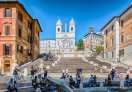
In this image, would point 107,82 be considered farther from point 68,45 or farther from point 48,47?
point 48,47

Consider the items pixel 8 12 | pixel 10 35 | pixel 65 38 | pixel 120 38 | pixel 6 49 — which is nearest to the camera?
pixel 6 49

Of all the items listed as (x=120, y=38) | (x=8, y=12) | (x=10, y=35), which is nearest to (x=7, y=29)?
(x=10, y=35)

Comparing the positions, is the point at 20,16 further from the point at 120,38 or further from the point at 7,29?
the point at 120,38

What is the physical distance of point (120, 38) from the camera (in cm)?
7494

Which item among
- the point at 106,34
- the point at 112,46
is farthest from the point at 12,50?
the point at 106,34

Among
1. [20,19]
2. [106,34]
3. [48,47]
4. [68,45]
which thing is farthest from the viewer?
[48,47]

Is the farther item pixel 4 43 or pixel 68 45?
pixel 68 45

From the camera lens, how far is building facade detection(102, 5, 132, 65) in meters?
67.4

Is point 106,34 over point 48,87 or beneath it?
over

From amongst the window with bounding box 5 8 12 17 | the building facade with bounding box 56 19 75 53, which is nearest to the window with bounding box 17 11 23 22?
the window with bounding box 5 8 12 17

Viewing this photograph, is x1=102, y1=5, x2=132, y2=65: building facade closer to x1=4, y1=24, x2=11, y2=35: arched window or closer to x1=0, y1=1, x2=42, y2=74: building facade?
x1=0, y1=1, x2=42, y2=74: building facade

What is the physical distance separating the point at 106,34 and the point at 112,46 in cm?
1004

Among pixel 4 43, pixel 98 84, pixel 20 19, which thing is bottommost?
pixel 98 84

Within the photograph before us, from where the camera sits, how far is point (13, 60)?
58.5m
